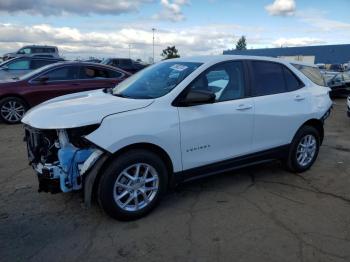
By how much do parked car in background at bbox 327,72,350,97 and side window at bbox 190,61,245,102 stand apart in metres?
12.9

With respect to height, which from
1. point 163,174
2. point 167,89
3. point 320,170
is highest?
point 167,89

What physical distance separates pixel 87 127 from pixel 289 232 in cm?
226

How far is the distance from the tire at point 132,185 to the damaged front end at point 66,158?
22 cm

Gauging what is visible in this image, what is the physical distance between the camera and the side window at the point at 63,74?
9.32 meters

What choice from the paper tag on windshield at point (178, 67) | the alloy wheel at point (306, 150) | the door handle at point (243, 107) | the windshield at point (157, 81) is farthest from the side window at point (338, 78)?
the paper tag on windshield at point (178, 67)

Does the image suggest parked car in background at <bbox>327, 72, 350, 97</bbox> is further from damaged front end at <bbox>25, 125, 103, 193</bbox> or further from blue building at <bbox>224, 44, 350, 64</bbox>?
blue building at <bbox>224, 44, 350, 64</bbox>

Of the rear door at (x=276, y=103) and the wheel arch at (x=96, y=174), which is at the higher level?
the rear door at (x=276, y=103)

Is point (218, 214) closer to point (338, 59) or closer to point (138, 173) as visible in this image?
point (138, 173)

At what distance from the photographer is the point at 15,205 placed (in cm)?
421

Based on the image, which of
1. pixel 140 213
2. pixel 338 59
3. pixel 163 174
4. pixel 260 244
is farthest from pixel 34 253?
pixel 338 59

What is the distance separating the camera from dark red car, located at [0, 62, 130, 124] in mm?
8977

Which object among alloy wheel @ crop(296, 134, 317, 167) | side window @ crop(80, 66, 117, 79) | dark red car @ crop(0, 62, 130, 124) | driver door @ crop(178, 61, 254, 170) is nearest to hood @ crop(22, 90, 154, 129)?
driver door @ crop(178, 61, 254, 170)

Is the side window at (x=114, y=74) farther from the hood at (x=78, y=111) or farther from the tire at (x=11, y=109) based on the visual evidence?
the hood at (x=78, y=111)

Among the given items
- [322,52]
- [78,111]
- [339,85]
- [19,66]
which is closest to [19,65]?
[19,66]
